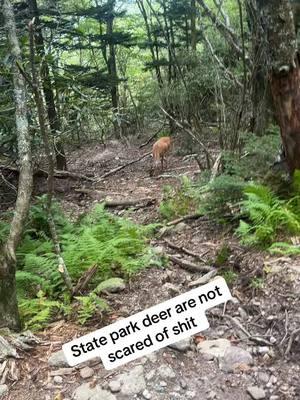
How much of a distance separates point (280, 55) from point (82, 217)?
3897mm

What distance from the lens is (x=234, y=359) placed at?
3088 millimetres

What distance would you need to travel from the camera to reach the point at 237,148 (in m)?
6.98

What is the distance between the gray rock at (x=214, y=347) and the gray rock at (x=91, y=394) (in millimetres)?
852

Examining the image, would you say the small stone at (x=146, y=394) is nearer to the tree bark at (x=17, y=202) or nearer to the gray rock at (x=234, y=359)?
the gray rock at (x=234, y=359)

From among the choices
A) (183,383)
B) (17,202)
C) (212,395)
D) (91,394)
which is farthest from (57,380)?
(17,202)

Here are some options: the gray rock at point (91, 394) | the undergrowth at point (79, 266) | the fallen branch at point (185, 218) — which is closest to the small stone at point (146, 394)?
the gray rock at point (91, 394)

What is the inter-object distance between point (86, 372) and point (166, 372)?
0.60m

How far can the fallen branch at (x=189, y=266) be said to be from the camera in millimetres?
4442

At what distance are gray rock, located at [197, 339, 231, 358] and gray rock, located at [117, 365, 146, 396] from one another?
55cm

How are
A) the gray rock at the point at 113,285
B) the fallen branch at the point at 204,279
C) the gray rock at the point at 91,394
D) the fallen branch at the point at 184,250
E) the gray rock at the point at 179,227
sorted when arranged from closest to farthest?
the gray rock at the point at 91,394 < the gray rock at the point at 113,285 < the fallen branch at the point at 204,279 < the fallen branch at the point at 184,250 < the gray rock at the point at 179,227

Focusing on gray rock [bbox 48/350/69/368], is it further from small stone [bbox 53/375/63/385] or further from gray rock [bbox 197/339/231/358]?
gray rock [bbox 197/339/231/358]

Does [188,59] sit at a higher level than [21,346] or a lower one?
higher

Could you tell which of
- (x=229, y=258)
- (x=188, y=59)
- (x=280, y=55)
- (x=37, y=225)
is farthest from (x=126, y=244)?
(x=188, y=59)

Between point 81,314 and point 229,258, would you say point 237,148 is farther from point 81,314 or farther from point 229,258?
point 81,314
